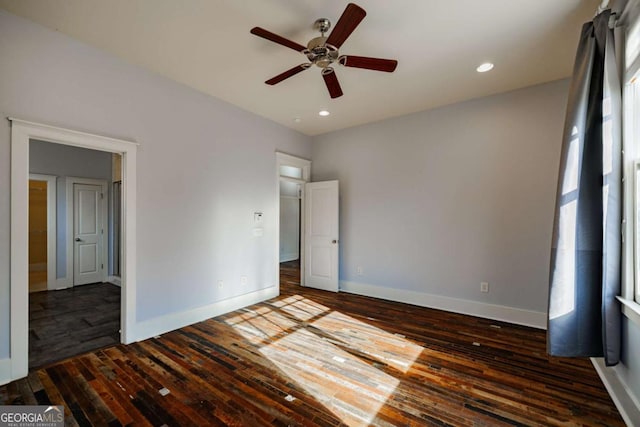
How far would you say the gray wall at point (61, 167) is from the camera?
497 cm

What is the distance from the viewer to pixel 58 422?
1.82 meters

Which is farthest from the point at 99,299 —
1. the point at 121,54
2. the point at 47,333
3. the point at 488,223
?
the point at 488,223

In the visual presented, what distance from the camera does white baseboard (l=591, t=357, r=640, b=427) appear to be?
1755 mm

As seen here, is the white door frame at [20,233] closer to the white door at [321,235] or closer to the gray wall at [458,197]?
the white door at [321,235]

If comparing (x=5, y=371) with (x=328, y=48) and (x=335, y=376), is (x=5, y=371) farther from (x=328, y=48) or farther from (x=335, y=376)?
(x=328, y=48)

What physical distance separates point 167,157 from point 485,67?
146 inches

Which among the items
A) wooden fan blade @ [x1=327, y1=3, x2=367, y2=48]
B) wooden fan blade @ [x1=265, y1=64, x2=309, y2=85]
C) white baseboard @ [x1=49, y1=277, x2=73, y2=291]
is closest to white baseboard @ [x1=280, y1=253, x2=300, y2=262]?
white baseboard @ [x1=49, y1=277, x2=73, y2=291]

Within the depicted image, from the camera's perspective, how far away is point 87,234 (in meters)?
5.54

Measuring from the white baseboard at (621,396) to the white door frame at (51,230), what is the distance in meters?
7.55

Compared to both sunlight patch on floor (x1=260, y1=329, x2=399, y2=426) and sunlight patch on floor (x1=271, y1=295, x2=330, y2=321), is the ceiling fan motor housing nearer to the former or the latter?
sunlight patch on floor (x1=260, y1=329, x2=399, y2=426)

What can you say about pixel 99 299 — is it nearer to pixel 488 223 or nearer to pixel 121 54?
pixel 121 54

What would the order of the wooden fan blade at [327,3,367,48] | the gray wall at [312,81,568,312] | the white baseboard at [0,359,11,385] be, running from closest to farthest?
the wooden fan blade at [327,3,367,48]
the white baseboard at [0,359,11,385]
the gray wall at [312,81,568,312]

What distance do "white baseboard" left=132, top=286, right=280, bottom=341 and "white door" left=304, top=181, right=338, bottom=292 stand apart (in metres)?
0.99

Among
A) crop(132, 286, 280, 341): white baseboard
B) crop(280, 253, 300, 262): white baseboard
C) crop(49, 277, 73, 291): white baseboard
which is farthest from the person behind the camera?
crop(280, 253, 300, 262): white baseboard
